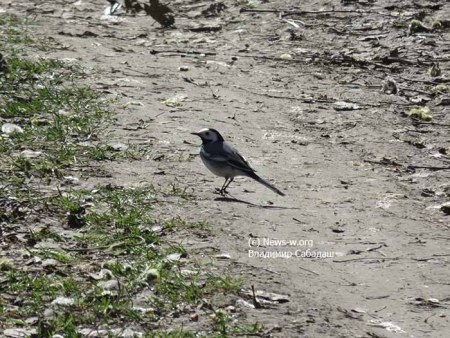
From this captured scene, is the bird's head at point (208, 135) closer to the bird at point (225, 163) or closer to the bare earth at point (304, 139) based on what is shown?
the bird at point (225, 163)

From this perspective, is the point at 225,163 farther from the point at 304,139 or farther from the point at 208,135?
the point at 304,139

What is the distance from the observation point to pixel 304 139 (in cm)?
885

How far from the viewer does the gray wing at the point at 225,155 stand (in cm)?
696

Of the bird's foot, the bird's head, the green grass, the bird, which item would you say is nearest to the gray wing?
the bird

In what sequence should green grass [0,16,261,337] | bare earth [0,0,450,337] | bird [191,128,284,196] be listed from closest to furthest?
1. green grass [0,16,261,337]
2. bare earth [0,0,450,337]
3. bird [191,128,284,196]

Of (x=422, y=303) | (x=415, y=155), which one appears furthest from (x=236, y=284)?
(x=415, y=155)

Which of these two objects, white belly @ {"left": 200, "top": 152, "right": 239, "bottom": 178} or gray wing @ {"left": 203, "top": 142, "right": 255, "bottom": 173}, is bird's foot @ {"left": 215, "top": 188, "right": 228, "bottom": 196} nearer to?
white belly @ {"left": 200, "top": 152, "right": 239, "bottom": 178}

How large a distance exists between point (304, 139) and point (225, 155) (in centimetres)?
199

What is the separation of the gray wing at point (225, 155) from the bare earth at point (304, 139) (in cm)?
26

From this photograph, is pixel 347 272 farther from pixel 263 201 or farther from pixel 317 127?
pixel 317 127

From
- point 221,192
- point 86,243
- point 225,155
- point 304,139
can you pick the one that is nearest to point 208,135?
point 225,155

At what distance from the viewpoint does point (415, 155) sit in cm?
855

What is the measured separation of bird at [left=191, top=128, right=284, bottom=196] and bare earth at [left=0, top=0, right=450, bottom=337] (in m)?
0.16

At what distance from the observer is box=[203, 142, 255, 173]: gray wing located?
6965 millimetres
